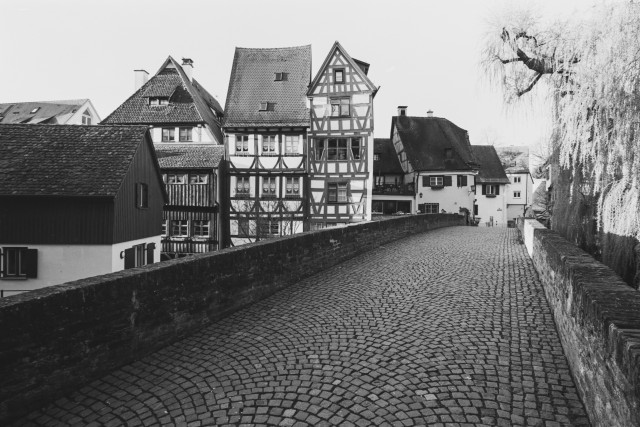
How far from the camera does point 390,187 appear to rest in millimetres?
38000

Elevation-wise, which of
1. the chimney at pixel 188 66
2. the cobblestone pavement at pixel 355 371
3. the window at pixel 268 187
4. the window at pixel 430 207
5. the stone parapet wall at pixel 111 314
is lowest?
the cobblestone pavement at pixel 355 371

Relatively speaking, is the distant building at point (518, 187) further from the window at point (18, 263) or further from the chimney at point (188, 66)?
the window at point (18, 263)

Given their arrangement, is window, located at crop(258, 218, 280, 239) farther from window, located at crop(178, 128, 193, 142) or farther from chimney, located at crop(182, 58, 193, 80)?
chimney, located at crop(182, 58, 193, 80)

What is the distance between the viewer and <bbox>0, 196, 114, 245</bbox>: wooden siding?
14164 millimetres

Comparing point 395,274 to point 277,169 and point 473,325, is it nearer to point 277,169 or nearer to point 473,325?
point 473,325

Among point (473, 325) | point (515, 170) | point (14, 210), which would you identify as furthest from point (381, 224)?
point (515, 170)

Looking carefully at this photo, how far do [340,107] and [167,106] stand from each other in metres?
11.8

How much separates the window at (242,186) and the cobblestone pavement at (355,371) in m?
19.6

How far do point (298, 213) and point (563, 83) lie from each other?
18287mm

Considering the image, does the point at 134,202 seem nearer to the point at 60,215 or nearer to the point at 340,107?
the point at 60,215

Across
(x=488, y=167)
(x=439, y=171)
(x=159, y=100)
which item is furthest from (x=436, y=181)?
(x=159, y=100)

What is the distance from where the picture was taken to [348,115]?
1022 inches

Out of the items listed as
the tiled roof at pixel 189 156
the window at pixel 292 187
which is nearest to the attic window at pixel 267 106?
the tiled roof at pixel 189 156

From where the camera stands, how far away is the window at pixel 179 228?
2544 centimetres
